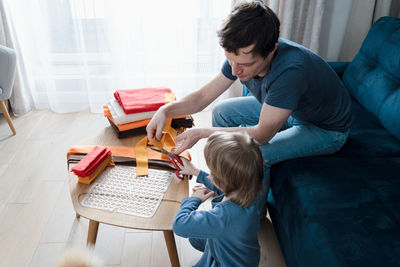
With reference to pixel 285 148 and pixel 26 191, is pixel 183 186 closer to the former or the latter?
pixel 285 148

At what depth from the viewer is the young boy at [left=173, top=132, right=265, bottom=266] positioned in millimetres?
879

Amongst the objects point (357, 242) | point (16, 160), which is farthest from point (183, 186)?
point (16, 160)

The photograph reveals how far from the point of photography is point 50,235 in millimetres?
1513

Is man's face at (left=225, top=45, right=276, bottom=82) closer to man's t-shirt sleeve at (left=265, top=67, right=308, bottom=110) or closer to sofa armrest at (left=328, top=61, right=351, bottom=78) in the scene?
man's t-shirt sleeve at (left=265, top=67, right=308, bottom=110)

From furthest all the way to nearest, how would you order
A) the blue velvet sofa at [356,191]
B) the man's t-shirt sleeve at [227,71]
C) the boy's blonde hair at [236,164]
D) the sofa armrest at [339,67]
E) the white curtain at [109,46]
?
the white curtain at [109,46], the sofa armrest at [339,67], the man's t-shirt sleeve at [227,71], the blue velvet sofa at [356,191], the boy's blonde hair at [236,164]

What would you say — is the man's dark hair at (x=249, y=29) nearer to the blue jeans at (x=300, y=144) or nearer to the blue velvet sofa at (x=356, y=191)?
the blue jeans at (x=300, y=144)

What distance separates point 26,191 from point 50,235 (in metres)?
0.40

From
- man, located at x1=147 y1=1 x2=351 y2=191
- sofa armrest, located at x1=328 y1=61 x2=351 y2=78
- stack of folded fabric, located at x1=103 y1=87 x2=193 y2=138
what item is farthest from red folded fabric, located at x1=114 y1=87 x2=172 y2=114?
sofa armrest, located at x1=328 y1=61 x2=351 y2=78

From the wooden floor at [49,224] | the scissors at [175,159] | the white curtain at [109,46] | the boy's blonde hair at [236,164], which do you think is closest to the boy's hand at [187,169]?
the scissors at [175,159]

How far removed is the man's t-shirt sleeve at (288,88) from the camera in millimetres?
1124

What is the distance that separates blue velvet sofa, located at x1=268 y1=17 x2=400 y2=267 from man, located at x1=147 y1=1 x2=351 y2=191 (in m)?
0.10

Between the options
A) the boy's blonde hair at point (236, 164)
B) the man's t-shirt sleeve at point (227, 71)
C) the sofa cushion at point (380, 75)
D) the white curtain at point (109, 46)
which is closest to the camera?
the boy's blonde hair at point (236, 164)

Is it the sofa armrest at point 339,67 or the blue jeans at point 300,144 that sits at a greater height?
the sofa armrest at point 339,67

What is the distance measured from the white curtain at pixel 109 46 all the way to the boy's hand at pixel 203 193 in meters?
1.64
